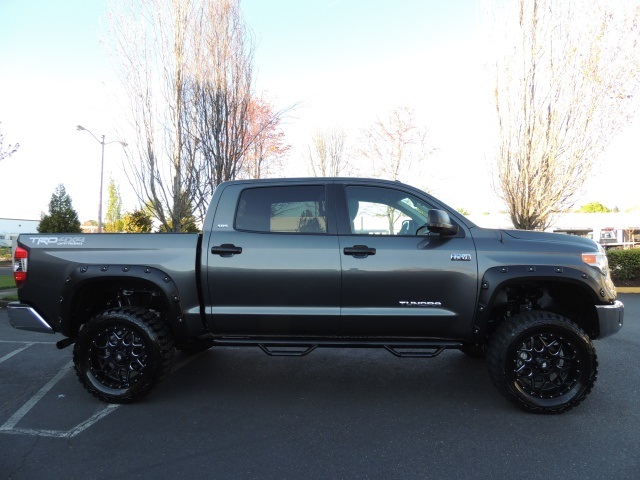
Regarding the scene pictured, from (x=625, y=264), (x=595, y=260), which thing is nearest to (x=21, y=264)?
(x=595, y=260)

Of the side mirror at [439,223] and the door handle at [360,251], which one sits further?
the door handle at [360,251]

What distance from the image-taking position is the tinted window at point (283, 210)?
3.89 m

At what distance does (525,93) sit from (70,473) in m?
13.1

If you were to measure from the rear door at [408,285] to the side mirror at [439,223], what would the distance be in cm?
14

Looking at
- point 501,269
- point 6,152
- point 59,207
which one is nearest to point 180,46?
point 6,152

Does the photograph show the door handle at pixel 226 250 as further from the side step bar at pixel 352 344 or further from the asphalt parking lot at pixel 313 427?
the asphalt parking lot at pixel 313 427

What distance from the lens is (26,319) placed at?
12.6 ft

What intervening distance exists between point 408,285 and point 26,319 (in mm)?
3416

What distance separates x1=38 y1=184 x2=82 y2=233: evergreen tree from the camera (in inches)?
754

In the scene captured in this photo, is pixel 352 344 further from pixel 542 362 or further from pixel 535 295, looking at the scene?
pixel 535 295

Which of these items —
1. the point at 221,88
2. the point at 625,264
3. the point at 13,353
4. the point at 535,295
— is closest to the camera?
the point at 535,295

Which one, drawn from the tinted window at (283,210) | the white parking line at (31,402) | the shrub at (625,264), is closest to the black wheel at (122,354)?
the white parking line at (31,402)

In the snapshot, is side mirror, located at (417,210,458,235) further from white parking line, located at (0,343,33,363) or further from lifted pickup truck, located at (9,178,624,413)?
white parking line, located at (0,343,33,363)

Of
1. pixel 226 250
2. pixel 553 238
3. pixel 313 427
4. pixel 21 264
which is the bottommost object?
pixel 313 427
